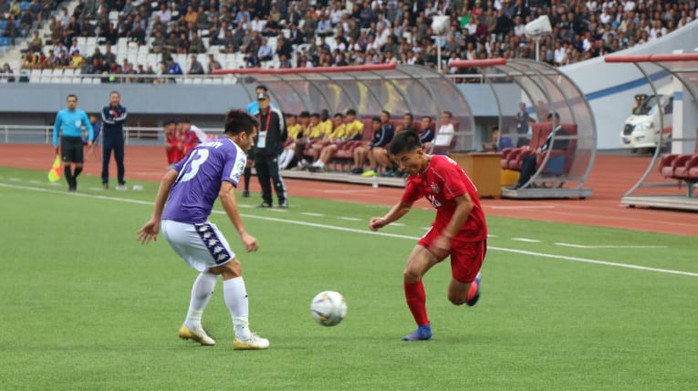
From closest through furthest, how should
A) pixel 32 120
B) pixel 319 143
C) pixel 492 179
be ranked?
pixel 492 179 → pixel 319 143 → pixel 32 120

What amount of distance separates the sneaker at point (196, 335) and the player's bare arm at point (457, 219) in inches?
68.5

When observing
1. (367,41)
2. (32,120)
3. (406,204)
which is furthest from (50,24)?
(406,204)

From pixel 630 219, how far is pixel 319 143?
13149 millimetres

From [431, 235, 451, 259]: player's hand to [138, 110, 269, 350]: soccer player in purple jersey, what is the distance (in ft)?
4.54

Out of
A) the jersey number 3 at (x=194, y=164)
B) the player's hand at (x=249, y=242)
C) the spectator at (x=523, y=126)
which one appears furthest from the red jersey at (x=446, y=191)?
the spectator at (x=523, y=126)

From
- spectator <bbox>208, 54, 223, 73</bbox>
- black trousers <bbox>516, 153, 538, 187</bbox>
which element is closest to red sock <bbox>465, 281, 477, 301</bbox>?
black trousers <bbox>516, 153, 538, 187</bbox>

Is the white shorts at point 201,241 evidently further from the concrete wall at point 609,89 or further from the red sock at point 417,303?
the concrete wall at point 609,89

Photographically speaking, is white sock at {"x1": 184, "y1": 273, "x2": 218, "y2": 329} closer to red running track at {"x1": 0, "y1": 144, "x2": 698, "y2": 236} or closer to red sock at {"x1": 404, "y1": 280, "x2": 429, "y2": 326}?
red sock at {"x1": 404, "y1": 280, "x2": 429, "y2": 326}

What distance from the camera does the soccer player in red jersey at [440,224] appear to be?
920cm

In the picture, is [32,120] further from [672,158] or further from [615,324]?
[615,324]

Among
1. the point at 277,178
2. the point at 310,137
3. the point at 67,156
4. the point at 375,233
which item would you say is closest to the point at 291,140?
the point at 310,137

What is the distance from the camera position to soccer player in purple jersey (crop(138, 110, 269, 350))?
881 cm

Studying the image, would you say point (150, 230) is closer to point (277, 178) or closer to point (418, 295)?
point (418, 295)

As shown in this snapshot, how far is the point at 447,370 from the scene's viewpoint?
8.07m
